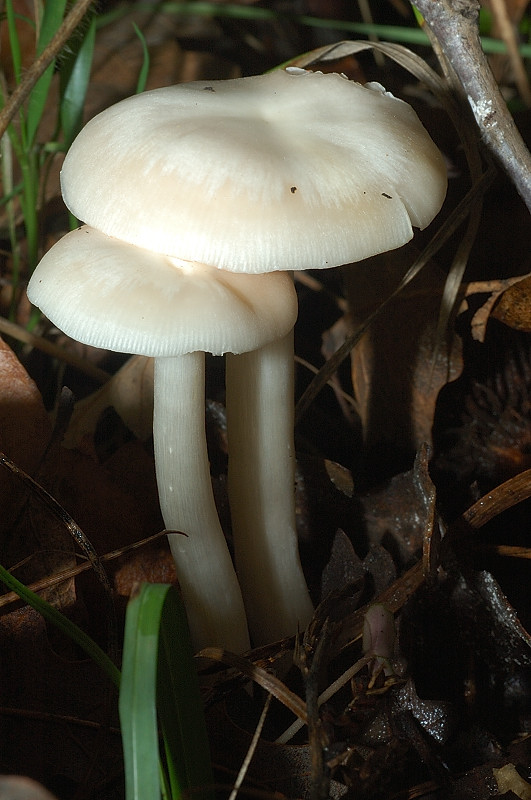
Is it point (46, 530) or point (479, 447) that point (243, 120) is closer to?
point (46, 530)

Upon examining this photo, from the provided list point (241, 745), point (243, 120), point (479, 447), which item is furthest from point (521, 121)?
point (241, 745)

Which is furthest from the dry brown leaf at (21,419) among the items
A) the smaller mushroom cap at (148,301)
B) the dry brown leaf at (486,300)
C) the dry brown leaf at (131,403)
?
the dry brown leaf at (486,300)

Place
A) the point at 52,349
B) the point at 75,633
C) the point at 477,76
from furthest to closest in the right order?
the point at 52,349 → the point at 477,76 → the point at 75,633

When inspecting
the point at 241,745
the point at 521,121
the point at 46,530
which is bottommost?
the point at 241,745

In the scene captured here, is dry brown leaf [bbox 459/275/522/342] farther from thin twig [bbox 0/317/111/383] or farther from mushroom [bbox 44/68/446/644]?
thin twig [bbox 0/317/111/383]

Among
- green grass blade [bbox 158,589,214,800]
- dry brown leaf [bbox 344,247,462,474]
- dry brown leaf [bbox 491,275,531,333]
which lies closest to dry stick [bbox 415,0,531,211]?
dry brown leaf [bbox 491,275,531,333]

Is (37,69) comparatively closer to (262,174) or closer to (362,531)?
(262,174)

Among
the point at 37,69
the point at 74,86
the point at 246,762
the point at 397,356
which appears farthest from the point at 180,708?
the point at 74,86
